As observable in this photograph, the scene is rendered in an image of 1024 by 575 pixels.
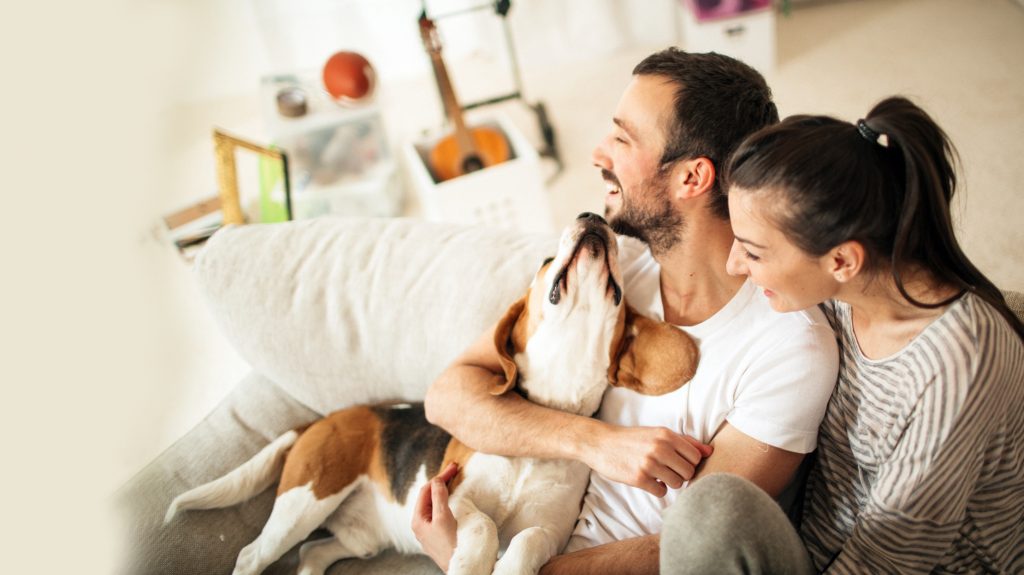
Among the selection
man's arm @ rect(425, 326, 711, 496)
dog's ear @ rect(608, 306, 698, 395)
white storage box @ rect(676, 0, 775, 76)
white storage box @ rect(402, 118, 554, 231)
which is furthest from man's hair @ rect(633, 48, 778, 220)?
white storage box @ rect(676, 0, 775, 76)

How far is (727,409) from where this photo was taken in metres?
1.38

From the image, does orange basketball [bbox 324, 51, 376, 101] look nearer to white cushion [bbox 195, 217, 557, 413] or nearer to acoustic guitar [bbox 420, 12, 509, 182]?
acoustic guitar [bbox 420, 12, 509, 182]

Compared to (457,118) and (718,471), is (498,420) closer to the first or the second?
(718,471)

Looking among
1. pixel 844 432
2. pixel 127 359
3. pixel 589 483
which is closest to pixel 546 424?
pixel 589 483

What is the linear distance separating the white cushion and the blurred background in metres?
0.54

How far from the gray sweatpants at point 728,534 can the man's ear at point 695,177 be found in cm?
56

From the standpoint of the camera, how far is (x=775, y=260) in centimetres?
117

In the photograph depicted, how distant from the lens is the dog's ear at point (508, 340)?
1.52 m

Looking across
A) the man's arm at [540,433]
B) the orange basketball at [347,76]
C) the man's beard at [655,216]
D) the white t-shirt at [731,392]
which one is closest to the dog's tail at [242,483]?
the man's arm at [540,433]

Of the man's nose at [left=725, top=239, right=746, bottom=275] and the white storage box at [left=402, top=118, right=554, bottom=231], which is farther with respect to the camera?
the white storage box at [left=402, top=118, right=554, bottom=231]

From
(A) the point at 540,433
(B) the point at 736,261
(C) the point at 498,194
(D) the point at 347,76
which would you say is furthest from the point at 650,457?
(D) the point at 347,76

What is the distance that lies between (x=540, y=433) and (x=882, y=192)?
Answer: 0.74 meters

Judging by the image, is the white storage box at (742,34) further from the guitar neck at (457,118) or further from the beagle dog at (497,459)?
the beagle dog at (497,459)

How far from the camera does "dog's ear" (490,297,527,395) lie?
60.0 inches
